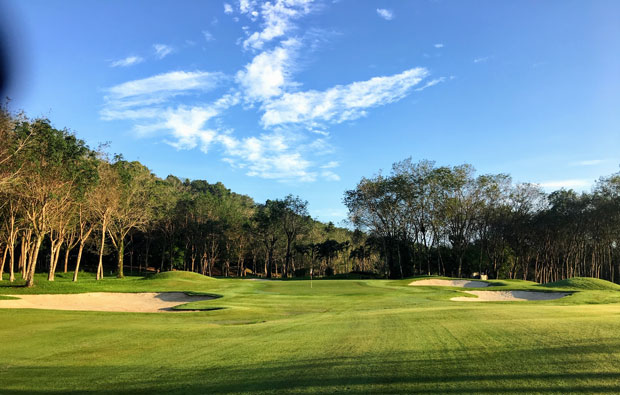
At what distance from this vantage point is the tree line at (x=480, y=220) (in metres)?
55.5

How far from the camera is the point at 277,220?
75562 mm

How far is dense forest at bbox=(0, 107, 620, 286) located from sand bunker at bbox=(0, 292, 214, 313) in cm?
482

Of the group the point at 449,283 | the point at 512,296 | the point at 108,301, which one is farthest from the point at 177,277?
the point at 512,296

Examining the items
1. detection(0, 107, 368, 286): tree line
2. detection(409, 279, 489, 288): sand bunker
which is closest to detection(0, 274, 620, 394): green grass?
detection(0, 107, 368, 286): tree line

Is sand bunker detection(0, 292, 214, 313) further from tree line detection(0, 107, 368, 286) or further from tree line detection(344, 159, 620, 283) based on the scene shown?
tree line detection(344, 159, 620, 283)

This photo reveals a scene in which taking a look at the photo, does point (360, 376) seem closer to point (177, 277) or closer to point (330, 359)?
point (330, 359)

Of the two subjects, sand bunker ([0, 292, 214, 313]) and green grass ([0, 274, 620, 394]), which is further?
sand bunker ([0, 292, 214, 313])

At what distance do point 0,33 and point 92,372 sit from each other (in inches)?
634

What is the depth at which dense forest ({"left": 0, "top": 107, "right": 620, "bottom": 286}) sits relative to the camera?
31.4m

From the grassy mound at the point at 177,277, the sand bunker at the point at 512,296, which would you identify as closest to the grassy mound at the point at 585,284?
the sand bunker at the point at 512,296

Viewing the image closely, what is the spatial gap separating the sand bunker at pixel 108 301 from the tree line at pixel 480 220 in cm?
3929

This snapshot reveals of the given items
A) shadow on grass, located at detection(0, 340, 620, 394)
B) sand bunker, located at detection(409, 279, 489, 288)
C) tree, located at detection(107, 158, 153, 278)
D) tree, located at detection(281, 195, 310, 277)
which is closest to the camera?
shadow on grass, located at detection(0, 340, 620, 394)

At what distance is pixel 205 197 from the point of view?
7612cm

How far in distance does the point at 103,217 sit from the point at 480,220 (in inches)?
2135
